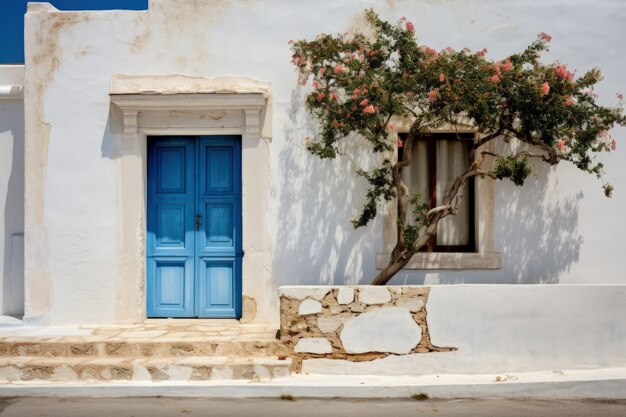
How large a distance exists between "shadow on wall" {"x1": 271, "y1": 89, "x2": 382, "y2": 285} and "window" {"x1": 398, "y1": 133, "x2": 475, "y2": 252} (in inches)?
26.9

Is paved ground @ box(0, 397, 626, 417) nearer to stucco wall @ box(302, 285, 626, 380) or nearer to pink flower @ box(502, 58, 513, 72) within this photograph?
stucco wall @ box(302, 285, 626, 380)

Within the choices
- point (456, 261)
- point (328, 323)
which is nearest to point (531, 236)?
point (456, 261)

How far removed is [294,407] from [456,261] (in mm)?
2850

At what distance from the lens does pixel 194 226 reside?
299 inches

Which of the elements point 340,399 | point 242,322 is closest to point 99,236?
point 242,322

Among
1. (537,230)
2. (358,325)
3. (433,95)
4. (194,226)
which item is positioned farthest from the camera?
(194,226)

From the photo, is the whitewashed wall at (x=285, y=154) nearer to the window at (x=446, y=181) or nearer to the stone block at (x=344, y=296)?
the window at (x=446, y=181)

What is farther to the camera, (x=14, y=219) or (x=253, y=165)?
(x=14, y=219)

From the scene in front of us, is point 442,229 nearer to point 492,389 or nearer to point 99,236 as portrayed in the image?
point 492,389

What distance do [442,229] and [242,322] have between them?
2596 mm

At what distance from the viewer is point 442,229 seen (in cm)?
766

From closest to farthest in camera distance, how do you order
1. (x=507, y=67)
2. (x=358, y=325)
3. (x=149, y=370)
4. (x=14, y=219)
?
1. (x=149, y=370)
2. (x=358, y=325)
3. (x=507, y=67)
4. (x=14, y=219)

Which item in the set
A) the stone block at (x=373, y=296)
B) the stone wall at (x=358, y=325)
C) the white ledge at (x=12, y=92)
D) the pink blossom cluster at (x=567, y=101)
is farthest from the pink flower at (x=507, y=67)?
the white ledge at (x=12, y=92)

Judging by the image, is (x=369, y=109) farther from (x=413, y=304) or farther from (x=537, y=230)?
(x=537, y=230)
